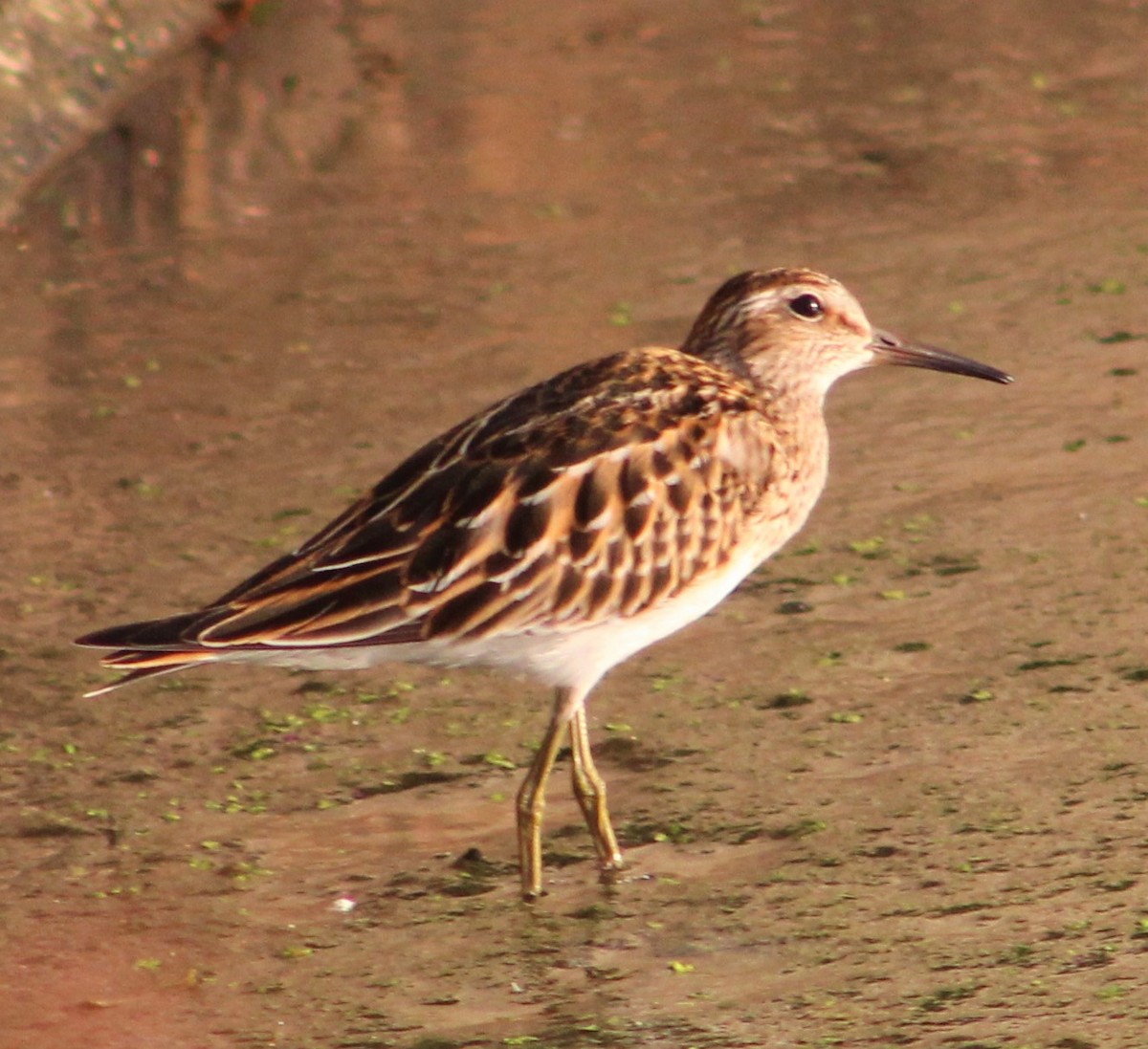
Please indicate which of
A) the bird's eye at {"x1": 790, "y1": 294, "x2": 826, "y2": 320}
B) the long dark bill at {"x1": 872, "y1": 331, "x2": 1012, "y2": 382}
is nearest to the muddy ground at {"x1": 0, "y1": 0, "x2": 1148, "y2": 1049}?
the long dark bill at {"x1": 872, "y1": 331, "x2": 1012, "y2": 382}

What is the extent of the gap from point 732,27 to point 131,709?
8.49 meters

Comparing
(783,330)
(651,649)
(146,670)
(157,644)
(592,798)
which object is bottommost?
(651,649)

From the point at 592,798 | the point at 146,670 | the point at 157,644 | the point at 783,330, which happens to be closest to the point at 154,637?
the point at 157,644

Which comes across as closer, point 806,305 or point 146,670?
point 146,670

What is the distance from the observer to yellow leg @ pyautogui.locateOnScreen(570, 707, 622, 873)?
6.37m

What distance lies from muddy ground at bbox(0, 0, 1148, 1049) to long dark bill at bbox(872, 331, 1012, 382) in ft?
2.63

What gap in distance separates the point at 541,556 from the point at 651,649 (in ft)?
5.20

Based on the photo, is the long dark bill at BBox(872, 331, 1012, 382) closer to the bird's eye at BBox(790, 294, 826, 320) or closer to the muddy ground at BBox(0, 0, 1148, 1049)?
the bird's eye at BBox(790, 294, 826, 320)

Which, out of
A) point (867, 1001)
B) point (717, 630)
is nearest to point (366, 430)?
point (717, 630)

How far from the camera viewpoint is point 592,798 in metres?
6.42

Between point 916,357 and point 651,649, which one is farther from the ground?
point 916,357

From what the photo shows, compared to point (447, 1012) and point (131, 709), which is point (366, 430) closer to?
point (131, 709)

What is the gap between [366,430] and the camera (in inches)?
373

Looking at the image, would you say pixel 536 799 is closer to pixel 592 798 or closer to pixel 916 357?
pixel 592 798
